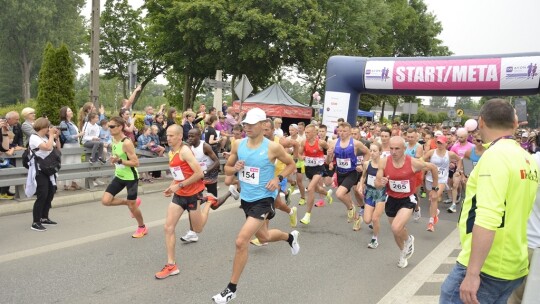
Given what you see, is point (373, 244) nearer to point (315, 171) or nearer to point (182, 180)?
point (315, 171)

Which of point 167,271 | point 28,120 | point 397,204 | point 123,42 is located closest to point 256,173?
point 167,271

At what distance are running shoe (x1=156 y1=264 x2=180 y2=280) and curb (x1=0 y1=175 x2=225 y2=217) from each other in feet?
13.1

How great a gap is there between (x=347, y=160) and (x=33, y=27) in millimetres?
52376

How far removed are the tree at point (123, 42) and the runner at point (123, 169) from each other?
1200 inches

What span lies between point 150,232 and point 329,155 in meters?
3.58

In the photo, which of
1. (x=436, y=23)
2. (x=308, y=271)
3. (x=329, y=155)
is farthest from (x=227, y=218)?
(x=436, y=23)

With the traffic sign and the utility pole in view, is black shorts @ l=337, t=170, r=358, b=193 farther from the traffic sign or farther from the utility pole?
the traffic sign

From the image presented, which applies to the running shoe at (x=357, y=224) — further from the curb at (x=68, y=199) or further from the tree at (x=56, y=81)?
the tree at (x=56, y=81)

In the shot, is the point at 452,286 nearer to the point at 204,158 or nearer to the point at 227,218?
the point at 204,158

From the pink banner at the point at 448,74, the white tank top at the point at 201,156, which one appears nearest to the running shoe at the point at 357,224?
the white tank top at the point at 201,156

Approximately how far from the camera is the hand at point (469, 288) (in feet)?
7.45

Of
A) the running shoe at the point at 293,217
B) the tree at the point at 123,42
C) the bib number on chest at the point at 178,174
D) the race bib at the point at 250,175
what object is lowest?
the running shoe at the point at 293,217

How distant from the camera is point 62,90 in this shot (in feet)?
47.4

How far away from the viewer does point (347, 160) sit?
25.4 feet
